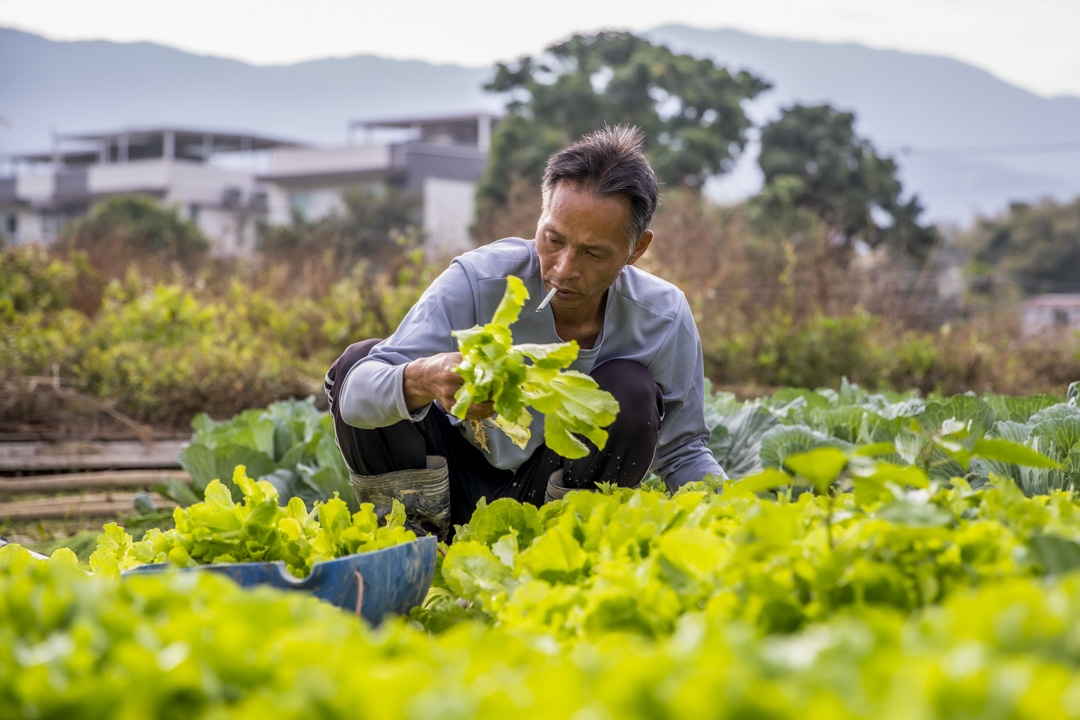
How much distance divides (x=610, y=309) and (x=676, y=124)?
2024 centimetres

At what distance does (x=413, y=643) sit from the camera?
0.93 m

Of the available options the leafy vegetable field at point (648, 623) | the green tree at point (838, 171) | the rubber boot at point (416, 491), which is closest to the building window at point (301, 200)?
the green tree at point (838, 171)

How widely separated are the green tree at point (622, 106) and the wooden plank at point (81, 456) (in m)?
16.2

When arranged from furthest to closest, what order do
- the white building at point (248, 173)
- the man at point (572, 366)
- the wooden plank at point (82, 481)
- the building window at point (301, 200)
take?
the building window at point (301, 200) < the white building at point (248, 173) < the wooden plank at point (82, 481) < the man at point (572, 366)

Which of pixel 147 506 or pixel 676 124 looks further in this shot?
pixel 676 124

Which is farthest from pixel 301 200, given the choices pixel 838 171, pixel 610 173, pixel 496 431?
pixel 610 173

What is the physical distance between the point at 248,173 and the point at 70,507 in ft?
145

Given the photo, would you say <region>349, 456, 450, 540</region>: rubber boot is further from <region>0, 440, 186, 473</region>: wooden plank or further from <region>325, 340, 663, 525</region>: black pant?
<region>0, 440, 186, 473</region>: wooden plank

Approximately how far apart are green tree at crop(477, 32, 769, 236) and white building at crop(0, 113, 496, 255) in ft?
47.6

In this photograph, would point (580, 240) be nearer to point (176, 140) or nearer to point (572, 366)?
point (572, 366)

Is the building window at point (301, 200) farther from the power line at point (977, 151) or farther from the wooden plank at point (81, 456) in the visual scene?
the wooden plank at point (81, 456)

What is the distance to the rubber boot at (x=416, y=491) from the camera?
2340 millimetres

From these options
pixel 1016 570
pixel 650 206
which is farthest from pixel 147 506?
pixel 1016 570

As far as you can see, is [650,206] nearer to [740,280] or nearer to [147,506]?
[147,506]
